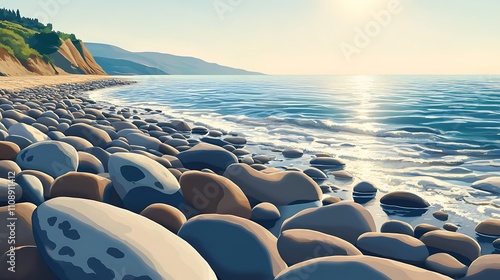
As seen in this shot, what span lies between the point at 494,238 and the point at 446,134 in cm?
757

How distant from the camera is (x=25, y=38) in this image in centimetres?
5181

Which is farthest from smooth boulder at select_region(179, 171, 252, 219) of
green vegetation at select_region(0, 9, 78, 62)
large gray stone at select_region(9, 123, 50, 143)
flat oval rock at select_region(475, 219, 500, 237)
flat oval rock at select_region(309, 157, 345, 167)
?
green vegetation at select_region(0, 9, 78, 62)

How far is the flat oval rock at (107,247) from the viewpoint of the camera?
1.89 metres

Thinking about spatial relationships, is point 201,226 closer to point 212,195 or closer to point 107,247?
point 107,247

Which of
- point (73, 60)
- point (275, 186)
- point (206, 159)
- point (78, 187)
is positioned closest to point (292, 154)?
point (206, 159)

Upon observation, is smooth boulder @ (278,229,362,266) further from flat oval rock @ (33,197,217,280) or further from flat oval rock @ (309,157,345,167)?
flat oval rock @ (309,157,345,167)

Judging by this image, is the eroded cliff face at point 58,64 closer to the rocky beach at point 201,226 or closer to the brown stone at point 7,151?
the brown stone at point 7,151

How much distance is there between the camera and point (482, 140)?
30.8 ft

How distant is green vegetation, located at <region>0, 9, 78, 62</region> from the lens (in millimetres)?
41000

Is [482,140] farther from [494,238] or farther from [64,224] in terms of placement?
[64,224]

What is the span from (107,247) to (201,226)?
0.65 m

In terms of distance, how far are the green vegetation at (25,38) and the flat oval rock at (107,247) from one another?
1651 inches

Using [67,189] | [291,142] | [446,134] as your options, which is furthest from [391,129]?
[67,189]

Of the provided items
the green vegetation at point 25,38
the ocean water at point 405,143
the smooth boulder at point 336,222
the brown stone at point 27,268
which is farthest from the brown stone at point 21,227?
the green vegetation at point 25,38
